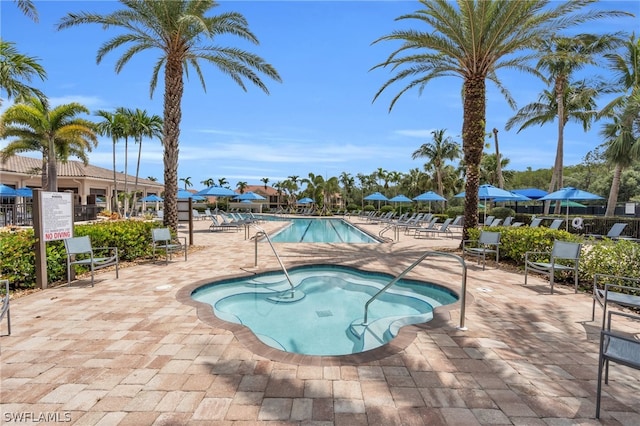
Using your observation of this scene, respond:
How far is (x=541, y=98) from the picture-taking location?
→ 23078 millimetres

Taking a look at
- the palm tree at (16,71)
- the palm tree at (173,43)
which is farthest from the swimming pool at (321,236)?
the palm tree at (16,71)

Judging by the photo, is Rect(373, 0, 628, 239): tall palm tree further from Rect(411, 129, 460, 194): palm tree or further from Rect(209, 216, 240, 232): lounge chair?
Rect(411, 129, 460, 194): palm tree

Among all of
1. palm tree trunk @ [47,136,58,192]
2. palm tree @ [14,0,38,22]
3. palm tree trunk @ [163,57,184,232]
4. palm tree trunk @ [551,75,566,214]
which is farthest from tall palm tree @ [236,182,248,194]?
palm tree @ [14,0,38,22]

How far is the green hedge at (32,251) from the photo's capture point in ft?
18.8

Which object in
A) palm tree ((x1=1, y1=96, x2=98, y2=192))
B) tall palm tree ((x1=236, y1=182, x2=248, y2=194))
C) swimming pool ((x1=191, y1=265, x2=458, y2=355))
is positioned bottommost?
swimming pool ((x1=191, y1=265, x2=458, y2=355))

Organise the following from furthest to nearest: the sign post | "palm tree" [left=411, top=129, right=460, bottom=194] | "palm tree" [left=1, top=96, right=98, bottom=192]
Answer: "palm tree" [left=411, top=129, right=460, bottom=194], "palm tree" [left=1, top=96, right=98, bottom=192], the sign post

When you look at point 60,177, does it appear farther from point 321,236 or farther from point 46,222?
point 46,222

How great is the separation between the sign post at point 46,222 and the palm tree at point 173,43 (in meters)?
4.67

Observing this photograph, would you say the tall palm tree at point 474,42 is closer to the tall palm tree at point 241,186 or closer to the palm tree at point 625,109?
the palm tree at point 625,109

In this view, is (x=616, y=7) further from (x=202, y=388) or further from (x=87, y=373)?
(x=87, y=373)

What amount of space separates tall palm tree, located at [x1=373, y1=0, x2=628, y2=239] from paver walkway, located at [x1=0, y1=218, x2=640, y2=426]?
732cm

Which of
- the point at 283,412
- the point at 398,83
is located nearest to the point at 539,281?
the point at 283,412

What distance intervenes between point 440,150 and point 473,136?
26.4m

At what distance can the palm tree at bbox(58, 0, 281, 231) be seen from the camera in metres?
10.1
